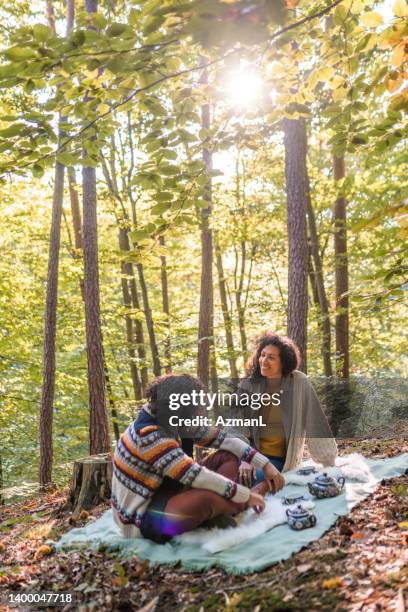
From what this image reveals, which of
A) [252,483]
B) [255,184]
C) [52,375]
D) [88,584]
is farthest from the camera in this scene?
[255,184]

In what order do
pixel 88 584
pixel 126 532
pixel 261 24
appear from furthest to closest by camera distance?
1. pixel 126 532
2. pixel 88 584
3. pixel 261 24

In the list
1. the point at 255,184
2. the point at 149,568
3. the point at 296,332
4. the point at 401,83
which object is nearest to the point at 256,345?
the point at 296,332

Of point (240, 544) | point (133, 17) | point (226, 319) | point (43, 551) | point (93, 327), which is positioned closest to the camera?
point (133, 17)

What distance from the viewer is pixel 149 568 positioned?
285 centimetres

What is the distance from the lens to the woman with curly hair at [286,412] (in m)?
4.47

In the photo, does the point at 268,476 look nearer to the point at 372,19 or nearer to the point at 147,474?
the point at 147,474

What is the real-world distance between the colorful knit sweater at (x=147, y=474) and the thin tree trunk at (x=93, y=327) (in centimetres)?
421

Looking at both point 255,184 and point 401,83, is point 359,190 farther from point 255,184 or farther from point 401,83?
point 401,83

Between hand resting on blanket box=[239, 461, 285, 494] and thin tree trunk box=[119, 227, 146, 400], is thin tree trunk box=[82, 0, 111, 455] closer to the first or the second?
thin tree trunk box=[119, 227, 146, 400]

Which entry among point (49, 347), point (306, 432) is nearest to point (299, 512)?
point (306, 432)

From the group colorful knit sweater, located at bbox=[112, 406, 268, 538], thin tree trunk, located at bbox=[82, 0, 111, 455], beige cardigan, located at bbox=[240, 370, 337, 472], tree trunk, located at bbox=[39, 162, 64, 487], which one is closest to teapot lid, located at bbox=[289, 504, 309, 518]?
colorful knit sweater, located at bbox=[112, 406, 268, 538]

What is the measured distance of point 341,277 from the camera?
33.7 ft

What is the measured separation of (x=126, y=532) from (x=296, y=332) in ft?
12.9

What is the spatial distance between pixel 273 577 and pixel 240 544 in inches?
20.3
